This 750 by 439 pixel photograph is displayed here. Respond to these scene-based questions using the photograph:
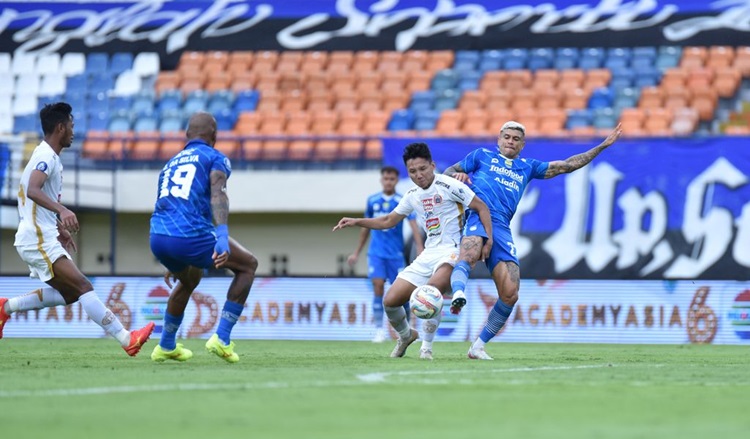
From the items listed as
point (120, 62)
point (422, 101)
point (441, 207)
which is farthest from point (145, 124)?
point (441, 207)

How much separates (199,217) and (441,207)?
7.55ft

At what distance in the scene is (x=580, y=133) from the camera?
928 inches

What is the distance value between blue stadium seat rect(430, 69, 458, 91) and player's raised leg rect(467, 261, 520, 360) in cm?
1529

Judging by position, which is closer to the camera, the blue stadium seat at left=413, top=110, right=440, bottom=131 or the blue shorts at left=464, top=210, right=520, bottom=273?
the blue shorts at left=464, top=210, right=520, bottom=273

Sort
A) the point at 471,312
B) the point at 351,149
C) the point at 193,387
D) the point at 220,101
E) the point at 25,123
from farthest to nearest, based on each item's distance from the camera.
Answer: the point at 25,123 → the point at 220,101 → the point at 351,149 → the point at 471,312 → the point at 193,387

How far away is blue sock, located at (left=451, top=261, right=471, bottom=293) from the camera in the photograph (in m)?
10.9

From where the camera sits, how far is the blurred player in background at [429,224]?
11383mm

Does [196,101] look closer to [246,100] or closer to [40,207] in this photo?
[246,100]

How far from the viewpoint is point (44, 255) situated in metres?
10.8

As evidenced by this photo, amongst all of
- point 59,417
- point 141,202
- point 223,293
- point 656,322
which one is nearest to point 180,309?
point 59,417

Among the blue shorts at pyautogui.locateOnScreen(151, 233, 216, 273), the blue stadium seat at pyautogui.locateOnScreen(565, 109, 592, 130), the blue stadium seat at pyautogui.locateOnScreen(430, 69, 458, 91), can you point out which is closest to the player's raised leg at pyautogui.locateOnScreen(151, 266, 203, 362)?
the blue shorts at pyautogui.locateOnScreen(151, 233, 216, 273)

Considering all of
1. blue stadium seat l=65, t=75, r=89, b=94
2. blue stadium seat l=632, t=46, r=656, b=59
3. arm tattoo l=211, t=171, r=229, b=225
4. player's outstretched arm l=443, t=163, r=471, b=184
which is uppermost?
blue stadium seat l=632, t=46, r=656, b=59

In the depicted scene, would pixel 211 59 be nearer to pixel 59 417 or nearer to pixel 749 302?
pixel 749 302

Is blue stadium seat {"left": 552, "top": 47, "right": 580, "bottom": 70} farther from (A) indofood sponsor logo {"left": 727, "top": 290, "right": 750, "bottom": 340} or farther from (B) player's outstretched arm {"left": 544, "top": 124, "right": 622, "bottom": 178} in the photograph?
(B) player's outstretched arm {"left": 544, "top": 124, "right": 622, "bottom": 178}
